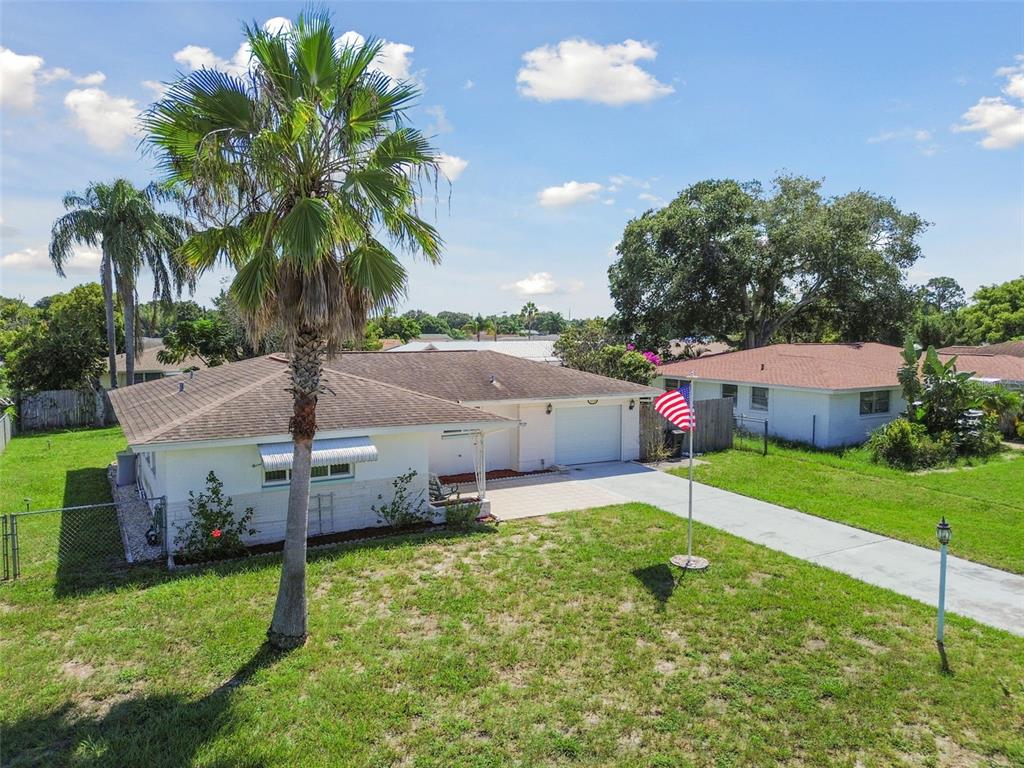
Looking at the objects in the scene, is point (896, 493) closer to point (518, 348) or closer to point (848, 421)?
point (848, 421)

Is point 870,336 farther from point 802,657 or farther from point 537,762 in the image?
point 537,762

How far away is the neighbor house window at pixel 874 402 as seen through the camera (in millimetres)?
21906

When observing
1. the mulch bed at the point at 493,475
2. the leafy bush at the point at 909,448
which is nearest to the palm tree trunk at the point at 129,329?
the mulch bed at the point at 493,475

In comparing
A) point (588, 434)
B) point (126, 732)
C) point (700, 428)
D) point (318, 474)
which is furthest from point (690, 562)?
point (700, 428)

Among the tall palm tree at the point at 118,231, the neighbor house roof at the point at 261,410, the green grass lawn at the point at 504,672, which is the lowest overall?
the green grass lawn at the point at 504,672

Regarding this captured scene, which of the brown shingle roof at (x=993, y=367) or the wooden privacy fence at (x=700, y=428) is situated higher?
the brown shingle roof at (x=993, y=367)

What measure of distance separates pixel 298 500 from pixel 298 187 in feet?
12.7

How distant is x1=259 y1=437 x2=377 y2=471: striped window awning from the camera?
10.7 meters

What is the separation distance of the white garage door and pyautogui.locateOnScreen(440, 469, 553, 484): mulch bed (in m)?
1.13

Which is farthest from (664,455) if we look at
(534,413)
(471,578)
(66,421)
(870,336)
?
(66,421)

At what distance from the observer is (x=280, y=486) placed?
11.6 m

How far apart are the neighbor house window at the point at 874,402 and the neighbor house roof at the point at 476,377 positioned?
8.67m

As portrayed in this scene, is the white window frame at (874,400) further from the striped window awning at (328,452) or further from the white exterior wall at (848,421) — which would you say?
the striped window awning at (328,452)

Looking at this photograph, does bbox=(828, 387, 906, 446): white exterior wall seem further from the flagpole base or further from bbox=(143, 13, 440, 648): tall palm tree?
bbox=(143, 13, 440, 648): tall palm tree
